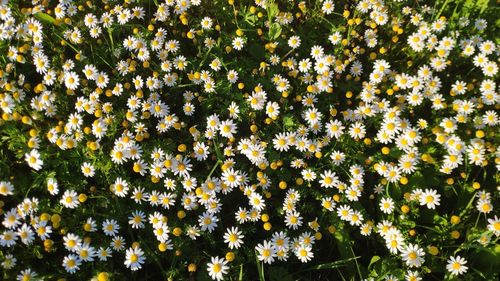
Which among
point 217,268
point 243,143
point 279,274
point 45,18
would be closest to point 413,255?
point 279,274

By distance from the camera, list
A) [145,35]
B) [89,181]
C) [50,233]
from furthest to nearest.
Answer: [145,35] → [89,181] → [50,233]

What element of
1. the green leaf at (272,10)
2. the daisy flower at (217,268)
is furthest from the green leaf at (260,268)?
the green leaf at (272,10)

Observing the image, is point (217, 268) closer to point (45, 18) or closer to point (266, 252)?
point (266, 252)

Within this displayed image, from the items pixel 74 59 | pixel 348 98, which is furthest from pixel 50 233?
pixel 348 98

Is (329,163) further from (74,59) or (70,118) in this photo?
(74,59)

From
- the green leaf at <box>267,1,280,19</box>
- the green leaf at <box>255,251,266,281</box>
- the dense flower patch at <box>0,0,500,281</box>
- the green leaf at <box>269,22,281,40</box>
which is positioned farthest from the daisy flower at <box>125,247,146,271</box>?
the green leaf at <box>267,1,280,19</box>

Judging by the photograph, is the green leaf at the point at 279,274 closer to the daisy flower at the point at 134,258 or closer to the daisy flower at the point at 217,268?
the daisy flower at the point at 217,268

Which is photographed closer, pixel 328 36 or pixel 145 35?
pixel 145 35

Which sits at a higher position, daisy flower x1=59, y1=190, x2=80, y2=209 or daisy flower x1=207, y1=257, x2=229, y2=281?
daisy flower x1=59, y1=190, x2=80, y2=209

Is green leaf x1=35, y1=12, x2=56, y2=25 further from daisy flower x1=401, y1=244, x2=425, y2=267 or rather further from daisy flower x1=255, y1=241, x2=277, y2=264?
daisy flower x1=401, y1=244, x2=425, y2=267
